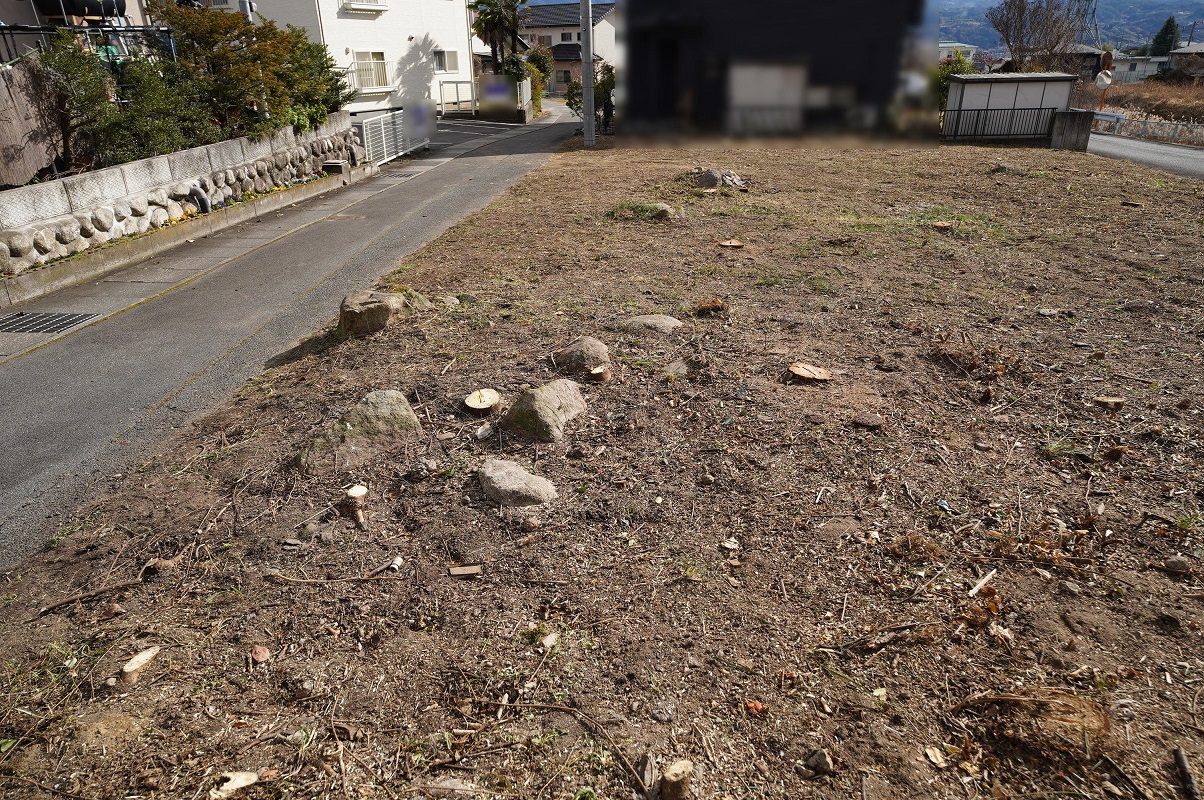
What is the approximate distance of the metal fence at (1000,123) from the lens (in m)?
18.9

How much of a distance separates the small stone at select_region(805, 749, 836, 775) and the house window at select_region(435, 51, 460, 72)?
1511 inches

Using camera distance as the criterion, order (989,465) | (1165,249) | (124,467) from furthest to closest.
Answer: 1. (1165,249)
2. (124,467)
3. (989,465)

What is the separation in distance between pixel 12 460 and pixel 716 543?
4.75 metres

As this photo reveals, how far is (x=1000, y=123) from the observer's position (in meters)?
19.2

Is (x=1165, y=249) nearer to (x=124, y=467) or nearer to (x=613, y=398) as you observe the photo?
(x=613, y=398)

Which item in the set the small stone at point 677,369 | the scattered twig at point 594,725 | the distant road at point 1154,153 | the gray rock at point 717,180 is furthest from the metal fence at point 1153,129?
the scattered twig at point 594,725

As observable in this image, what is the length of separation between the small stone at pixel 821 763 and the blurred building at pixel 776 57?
6.96 feet

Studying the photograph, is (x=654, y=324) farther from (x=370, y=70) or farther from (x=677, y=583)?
(x=370, y=70)

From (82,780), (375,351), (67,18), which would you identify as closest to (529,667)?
(82,780)

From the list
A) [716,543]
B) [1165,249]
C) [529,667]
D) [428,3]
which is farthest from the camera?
[428,3]

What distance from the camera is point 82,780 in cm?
251

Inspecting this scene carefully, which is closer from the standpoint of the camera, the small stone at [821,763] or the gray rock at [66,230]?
the small stone at [821,763]

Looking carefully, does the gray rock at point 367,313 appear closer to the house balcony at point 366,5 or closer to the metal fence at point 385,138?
the metal fence at point 385,138

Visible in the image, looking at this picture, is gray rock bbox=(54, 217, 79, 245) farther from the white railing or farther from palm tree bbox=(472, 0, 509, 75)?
palm tree bbox=(472, 0, 509, 75)
